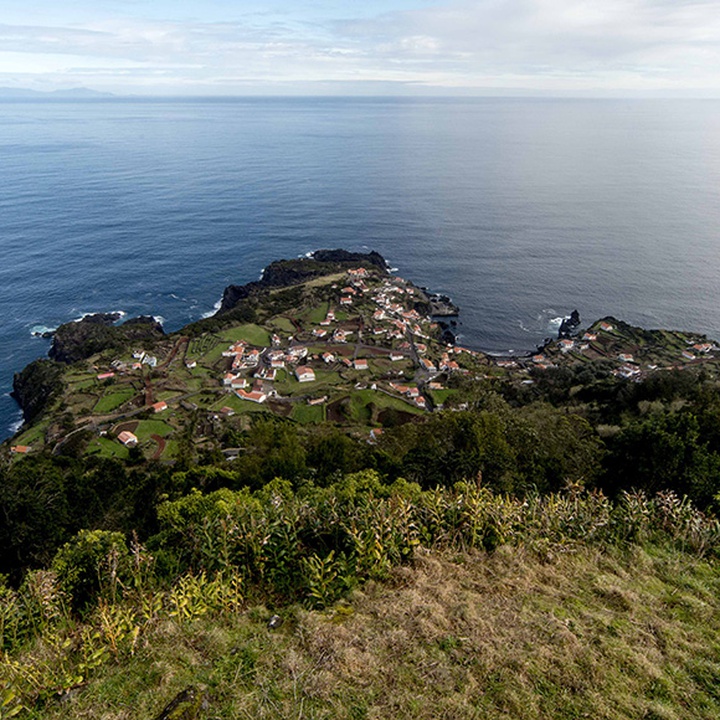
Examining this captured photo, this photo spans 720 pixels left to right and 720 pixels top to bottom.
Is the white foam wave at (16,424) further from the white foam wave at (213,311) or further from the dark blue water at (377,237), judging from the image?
the white foam wave at (213,311)

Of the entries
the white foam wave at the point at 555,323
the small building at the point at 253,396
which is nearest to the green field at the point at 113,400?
the small building at the point at 253,396

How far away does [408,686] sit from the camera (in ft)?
27.7

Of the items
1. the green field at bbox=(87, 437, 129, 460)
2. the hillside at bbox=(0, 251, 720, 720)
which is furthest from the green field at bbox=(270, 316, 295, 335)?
the hillside at bbox=(0, 251, 720, 720)

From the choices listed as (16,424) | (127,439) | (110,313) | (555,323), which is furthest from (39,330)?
(555,323)

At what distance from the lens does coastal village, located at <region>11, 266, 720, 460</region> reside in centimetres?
5250

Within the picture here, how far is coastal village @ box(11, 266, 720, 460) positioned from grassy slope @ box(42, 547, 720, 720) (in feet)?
113

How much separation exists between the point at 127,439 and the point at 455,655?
47598 millimetres

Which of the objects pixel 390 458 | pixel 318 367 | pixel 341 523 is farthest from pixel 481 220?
pixel 341 523

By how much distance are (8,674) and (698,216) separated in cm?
15404

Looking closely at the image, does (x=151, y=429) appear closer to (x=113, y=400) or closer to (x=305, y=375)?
(x=113, y=400)

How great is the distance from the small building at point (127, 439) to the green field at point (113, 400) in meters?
7.09

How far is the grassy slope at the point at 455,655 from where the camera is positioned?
8.05 m

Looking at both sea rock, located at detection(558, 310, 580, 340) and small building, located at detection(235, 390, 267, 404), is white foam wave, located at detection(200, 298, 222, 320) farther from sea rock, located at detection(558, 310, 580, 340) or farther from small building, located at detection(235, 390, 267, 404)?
sea rock, located at detection(558, 310, 580, 340)

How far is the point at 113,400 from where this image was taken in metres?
57.2
